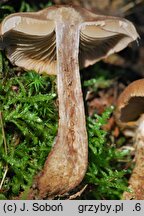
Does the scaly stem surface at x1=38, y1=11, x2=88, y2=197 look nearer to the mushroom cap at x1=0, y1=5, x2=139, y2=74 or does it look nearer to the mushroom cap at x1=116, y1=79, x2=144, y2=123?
the mushroom cap at x1=0, y1=5, x2=139, y2=74

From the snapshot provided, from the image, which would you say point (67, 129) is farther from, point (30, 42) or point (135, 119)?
point (135, 119)

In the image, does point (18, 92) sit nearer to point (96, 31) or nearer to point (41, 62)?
point (41, 62)

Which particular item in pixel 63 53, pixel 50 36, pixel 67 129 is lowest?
pixel 67 129

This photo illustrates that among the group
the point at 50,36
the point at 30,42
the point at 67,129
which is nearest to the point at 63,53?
the point at 50,36

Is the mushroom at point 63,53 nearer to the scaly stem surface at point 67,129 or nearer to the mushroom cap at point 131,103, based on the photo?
the scaly stem surface at point 67,129

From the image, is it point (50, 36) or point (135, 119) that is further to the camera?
point (135, 119)

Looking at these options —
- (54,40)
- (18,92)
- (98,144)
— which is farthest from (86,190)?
(54,40)
